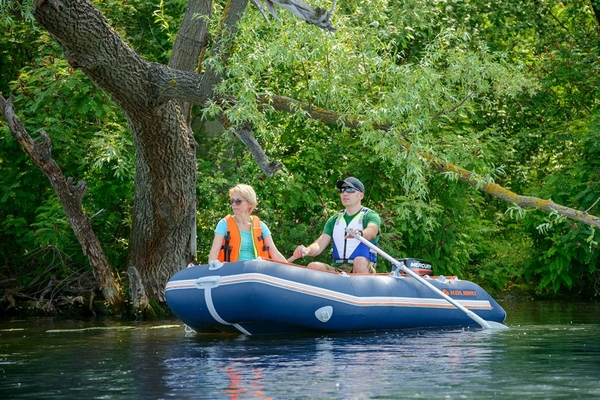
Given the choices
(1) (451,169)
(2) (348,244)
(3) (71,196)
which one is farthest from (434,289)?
(3) (71,196)

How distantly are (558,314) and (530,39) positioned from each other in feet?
22.8

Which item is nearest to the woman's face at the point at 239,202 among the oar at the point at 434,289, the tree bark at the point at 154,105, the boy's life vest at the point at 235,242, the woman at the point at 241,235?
the woman at the point at 241,235

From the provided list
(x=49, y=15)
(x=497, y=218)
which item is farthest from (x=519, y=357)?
(x=497, y=218)

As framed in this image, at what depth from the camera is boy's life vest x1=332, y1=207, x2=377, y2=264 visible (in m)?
11.4

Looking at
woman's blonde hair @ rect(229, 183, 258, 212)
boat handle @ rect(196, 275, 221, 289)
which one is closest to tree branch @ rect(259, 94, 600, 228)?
woman's blonde hair @ rect(229, 183, 258, 212)

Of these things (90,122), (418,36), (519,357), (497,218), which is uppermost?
(418,36)

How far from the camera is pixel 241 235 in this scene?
1093 cm

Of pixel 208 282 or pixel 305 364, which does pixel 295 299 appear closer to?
pixel 208 282

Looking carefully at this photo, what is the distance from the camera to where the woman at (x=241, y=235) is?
10727 millimetres

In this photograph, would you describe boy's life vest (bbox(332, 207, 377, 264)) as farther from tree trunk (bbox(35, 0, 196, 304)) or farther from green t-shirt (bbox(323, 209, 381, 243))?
tree trunk (bbox(35, 0, 196, 304))

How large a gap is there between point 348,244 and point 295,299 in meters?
1.30

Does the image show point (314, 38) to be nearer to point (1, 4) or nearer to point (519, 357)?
point (1, 4)

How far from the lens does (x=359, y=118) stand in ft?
42.3

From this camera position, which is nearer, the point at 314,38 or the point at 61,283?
the point at 314,38
